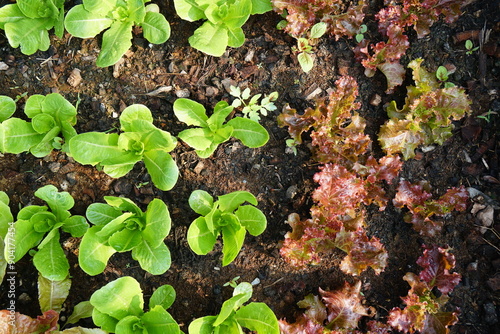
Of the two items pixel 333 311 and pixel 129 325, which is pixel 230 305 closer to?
pixel 129 325

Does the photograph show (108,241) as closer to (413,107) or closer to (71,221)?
(71,221)

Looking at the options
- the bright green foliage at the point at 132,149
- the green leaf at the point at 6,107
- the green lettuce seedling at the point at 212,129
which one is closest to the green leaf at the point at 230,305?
the bright green foliage at the point at 132,149

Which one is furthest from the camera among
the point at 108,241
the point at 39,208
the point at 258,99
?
the point at 258,99

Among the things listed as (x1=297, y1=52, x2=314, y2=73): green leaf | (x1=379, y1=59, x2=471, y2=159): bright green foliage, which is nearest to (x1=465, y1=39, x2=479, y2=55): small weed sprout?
(x1=379, y1=59, x2=471, y2=159): bright green foliage

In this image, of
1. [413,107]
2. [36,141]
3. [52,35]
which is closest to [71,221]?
[36,141]

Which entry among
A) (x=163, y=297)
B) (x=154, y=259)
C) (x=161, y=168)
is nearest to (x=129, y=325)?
(x=163, y=297)

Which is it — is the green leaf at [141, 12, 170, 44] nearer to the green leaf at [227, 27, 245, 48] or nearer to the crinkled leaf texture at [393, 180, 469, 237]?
the green leaf at [227, 27, 245, 48]

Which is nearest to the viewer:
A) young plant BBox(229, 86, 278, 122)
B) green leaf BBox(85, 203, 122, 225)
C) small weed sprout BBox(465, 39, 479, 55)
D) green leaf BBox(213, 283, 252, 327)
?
green leaf BBox(213, 283, 252, 327)
